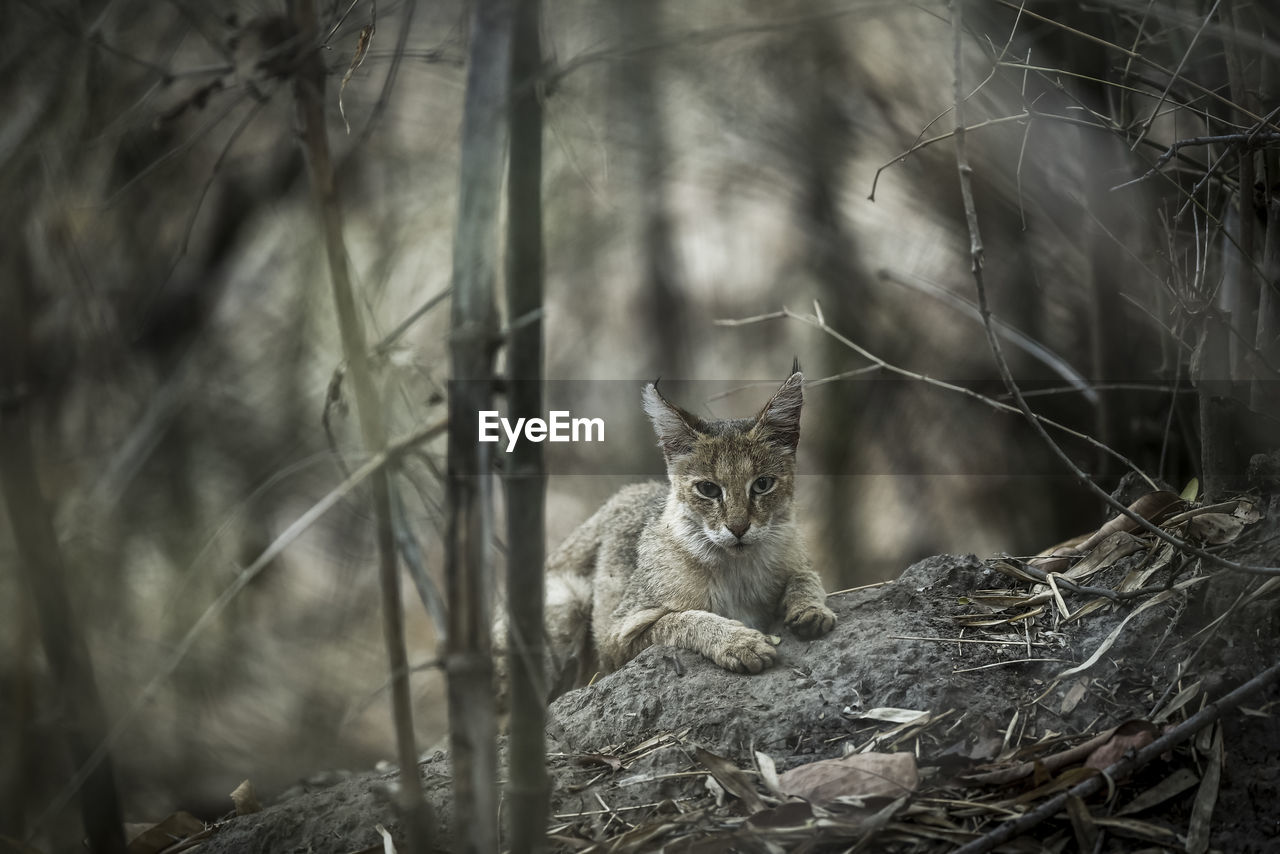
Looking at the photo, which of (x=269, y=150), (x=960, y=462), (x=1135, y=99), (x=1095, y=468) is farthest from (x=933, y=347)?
(x=269, y=150)

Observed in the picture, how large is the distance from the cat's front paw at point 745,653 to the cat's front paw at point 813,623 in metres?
0.13

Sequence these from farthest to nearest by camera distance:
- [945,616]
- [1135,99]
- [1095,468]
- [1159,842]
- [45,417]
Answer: [1095,468], [1135,99], [45,417], [945,616], [1159,842]

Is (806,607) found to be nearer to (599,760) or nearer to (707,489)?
(707,489)

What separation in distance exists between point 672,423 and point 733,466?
27 cm

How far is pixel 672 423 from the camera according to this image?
355 centimetres

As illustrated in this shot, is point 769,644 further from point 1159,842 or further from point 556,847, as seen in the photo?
point 1159,842

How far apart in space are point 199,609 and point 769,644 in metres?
2.63

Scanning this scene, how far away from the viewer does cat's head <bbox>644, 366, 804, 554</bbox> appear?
3404mm

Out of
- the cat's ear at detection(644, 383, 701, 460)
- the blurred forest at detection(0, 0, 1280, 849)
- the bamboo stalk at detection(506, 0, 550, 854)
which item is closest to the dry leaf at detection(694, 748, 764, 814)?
the bamboo stalk at detection(506, 0, 550, 854)

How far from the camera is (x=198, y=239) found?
5125 millimetres

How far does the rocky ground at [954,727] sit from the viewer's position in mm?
2188

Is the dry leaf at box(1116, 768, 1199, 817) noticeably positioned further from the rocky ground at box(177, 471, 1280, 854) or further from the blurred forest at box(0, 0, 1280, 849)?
the blurred forest at box(0, 0, 1280, 849)

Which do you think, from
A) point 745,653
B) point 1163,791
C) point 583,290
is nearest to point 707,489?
point 745,653

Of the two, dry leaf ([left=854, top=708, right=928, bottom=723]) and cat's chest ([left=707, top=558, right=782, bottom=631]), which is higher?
cat's chest ([left=707, top=558, right=782, bottom=631])
